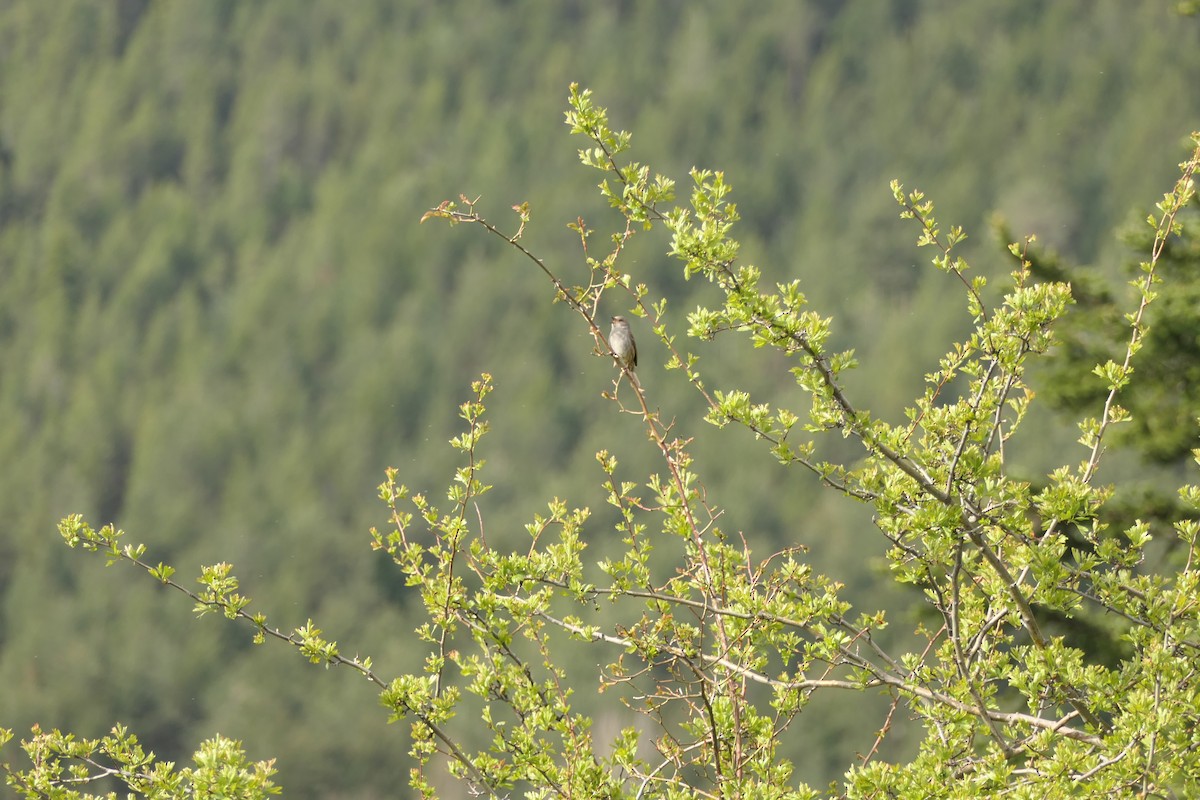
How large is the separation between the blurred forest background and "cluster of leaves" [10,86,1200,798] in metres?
54.5

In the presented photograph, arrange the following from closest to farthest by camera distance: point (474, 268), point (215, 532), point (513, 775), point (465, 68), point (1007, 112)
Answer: point (513, 775), point (215, 532), point (474, 268), point (1007, 112), point (465, 68)

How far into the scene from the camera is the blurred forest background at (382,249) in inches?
2815

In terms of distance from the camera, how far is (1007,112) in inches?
3986

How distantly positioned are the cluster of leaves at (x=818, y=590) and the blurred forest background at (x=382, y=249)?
54452 mm

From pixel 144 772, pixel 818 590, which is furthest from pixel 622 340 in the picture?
pixel 144 772

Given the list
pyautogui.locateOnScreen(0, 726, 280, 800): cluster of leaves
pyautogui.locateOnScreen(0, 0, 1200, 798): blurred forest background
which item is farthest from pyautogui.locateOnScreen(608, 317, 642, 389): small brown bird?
pyautogui.locateOnScreen(0, 0, 1200, 798): blurred forest background

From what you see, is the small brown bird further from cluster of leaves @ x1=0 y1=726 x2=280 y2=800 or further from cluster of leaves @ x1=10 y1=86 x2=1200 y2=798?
cluster of leaves @ x1=0 y1=726 x2=280 y2=800

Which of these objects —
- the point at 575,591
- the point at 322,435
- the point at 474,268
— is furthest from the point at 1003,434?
the point at 474,268

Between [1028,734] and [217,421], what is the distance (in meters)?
83.6

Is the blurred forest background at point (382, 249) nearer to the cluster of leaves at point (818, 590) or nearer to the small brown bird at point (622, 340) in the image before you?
the small brown bird at point (622, 340)

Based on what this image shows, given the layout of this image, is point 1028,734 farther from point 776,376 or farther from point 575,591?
point 776,376

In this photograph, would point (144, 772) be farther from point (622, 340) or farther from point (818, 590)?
point (622, 340)

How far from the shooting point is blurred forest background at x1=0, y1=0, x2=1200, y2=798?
7150 cm

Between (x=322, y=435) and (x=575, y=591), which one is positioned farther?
(x=322, y=435)
